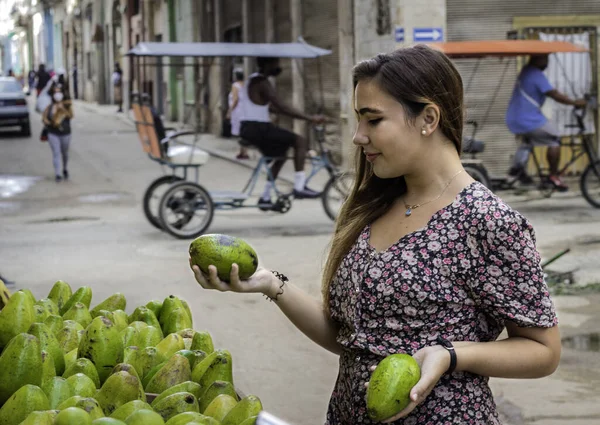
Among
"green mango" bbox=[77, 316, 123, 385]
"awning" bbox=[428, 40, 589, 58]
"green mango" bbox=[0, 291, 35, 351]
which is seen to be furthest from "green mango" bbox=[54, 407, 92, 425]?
"awning" bbox=[428, 40, 589, 58]

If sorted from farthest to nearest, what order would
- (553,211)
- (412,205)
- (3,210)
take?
(3,210)
(553,211)
(412,205)

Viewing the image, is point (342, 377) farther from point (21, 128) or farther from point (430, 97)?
point (21, 128)

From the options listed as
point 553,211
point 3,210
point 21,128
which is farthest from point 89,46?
point 553,211

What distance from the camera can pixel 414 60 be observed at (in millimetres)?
2410

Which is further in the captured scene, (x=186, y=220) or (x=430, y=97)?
(x=186, y=220)

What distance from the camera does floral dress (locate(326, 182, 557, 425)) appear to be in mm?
2328

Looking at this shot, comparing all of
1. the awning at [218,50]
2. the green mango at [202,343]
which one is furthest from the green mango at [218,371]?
the awning at [218,50]

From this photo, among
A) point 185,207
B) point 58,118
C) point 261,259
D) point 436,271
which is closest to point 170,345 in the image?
point 436,271

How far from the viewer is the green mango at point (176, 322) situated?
330 centimetres

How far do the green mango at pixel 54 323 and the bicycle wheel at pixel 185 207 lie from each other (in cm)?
792

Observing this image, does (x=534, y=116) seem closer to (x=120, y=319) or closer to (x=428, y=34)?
(x=428, y=34)

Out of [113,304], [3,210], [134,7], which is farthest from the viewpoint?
[134,7]

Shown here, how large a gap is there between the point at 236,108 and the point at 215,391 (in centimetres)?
945

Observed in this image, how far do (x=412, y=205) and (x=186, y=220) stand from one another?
903cm
